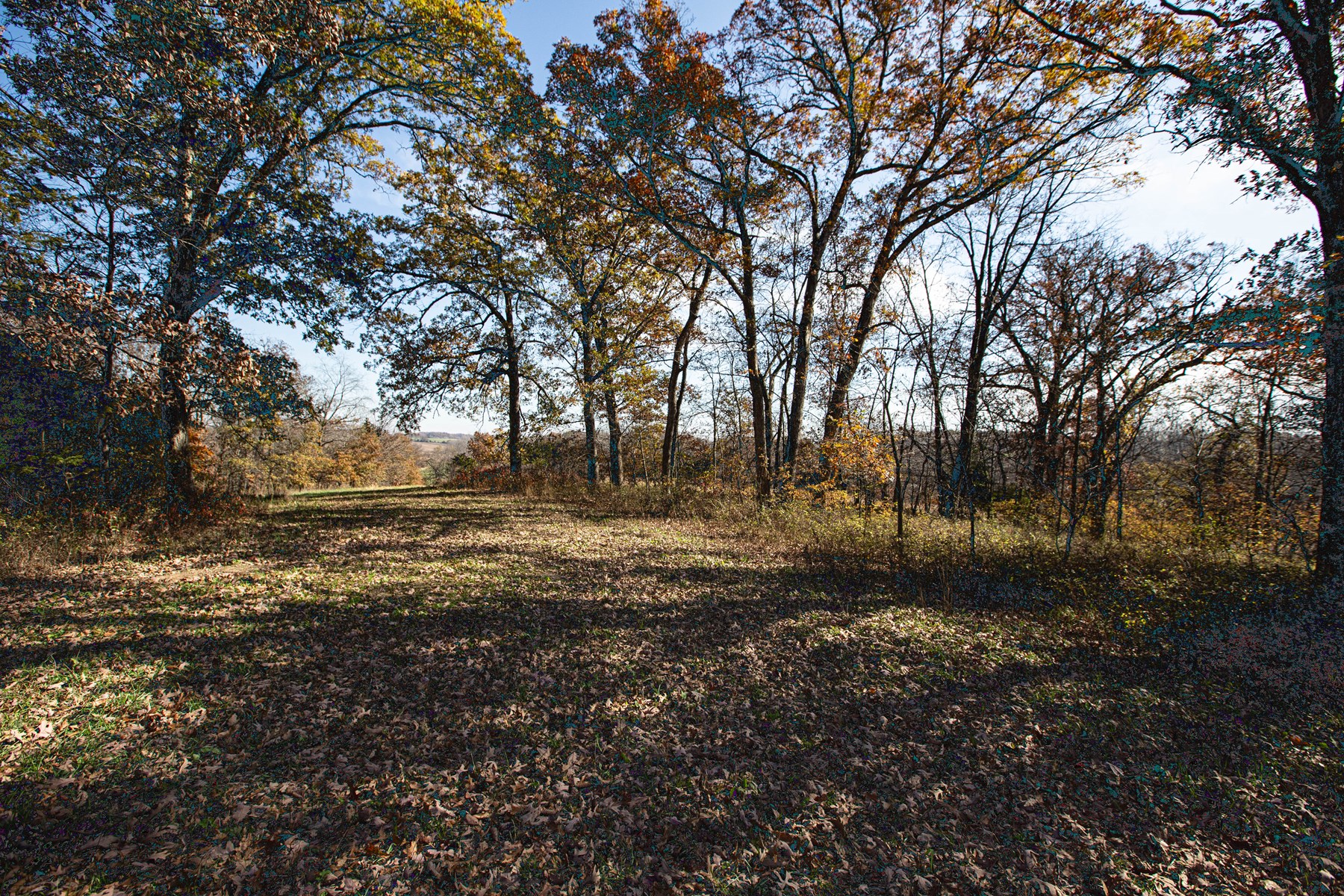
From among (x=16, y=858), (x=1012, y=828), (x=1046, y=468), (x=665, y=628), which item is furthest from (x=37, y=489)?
(x=1046, y=468)

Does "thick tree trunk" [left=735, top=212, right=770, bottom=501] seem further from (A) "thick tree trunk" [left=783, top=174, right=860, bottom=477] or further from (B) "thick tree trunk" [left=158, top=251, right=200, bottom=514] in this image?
(B) "thick tree trunk" [left=158, top=251, right=200, bottom=514]

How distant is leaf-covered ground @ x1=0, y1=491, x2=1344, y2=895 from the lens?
2.46m

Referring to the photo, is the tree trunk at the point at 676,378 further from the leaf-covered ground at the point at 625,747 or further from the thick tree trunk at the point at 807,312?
the leaf-covered ground at the point at 625,747

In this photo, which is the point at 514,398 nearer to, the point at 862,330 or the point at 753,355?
the point at 753,355

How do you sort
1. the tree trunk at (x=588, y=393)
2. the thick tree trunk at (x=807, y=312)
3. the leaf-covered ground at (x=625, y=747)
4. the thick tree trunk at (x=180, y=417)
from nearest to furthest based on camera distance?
the leaf-covered ground at (x=625, y=747) → the thick tree trunk at (x=180, y=417) → the thick tree trunk at (x=807, y=312) → the tree trunk at (x=588, y=393)

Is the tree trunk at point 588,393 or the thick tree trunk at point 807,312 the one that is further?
the tree trunk at point 588,393

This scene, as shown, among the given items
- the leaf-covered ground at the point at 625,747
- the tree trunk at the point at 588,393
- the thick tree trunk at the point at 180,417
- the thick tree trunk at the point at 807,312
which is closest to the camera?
the leaf-covered ground at the point at 625,747

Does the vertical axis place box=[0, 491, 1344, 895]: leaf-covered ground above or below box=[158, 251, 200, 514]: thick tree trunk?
below

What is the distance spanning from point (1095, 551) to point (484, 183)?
18050 mm

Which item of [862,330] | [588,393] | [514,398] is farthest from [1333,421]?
[514,398]

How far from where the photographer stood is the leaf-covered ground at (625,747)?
246 centimetres

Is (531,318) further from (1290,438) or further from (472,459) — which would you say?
(1290,438)

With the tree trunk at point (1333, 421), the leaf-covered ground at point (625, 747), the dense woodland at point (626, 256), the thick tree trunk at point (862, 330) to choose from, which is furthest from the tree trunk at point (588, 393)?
the tree trunk at point (1333, 421)

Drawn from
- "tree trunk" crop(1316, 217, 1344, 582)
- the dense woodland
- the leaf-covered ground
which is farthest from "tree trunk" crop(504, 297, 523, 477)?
"tree trunk" crop(1316, 217, 1344, 582)
